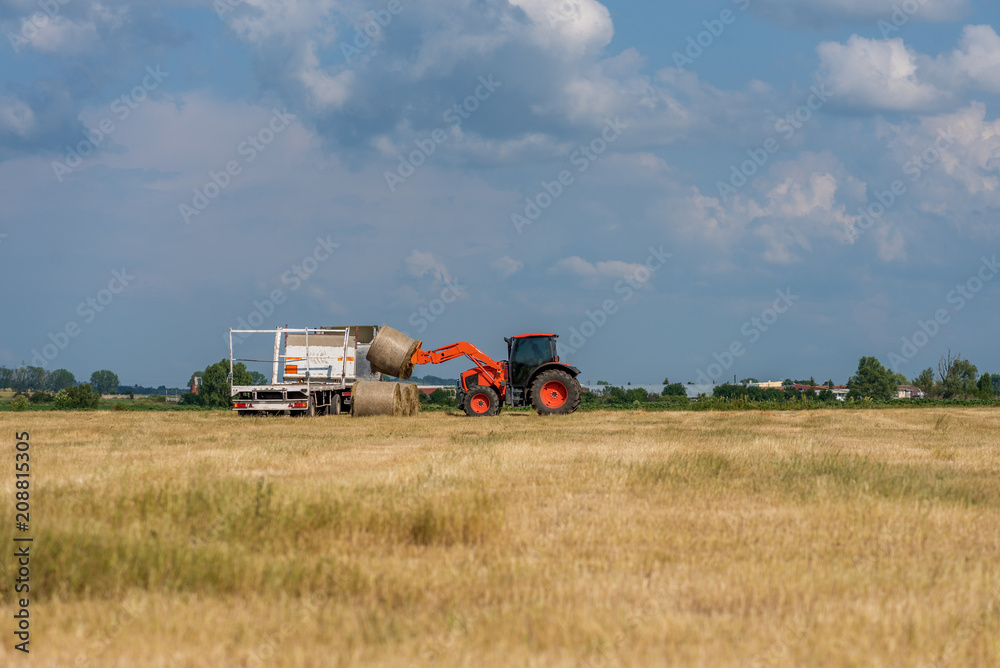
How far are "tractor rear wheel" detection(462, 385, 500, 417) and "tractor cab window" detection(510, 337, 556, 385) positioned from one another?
83cm

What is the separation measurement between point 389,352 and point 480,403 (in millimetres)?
3248

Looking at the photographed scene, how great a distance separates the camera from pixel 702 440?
688 inches

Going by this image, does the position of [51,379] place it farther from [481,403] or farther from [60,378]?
[481,403]

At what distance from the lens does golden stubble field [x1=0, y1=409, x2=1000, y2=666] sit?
4.67 m

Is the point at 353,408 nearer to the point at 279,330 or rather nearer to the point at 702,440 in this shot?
the point at 279,330

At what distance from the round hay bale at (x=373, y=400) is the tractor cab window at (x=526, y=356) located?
387 centimetres

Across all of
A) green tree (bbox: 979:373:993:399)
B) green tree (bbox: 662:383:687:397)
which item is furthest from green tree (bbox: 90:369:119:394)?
green tree (bbox: 979:373:993:399)

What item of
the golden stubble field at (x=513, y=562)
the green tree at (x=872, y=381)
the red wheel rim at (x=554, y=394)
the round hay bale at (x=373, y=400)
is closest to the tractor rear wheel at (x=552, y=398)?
the red wheel rim at (x=554, y=394)

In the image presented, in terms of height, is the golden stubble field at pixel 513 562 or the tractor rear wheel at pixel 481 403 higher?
the tractor rear wheel at pixel 481 403

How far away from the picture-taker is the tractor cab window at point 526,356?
26.7 metres

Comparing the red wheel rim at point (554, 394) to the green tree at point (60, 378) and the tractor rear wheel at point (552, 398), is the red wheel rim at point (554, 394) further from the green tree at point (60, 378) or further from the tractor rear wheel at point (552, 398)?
the green tree at point (60, 378)

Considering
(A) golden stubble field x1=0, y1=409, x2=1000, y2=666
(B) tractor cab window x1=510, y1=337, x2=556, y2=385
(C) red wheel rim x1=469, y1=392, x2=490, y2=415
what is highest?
(B) tractor cab window x1=510, y1=337, x2=556, y2=385

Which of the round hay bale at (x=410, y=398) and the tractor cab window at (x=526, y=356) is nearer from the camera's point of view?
the tractor cab window at (x=526, y=356)

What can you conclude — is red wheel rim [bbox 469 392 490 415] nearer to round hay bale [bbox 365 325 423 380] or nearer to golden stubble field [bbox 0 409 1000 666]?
round hay bale [bbox 365 325 423 380]
